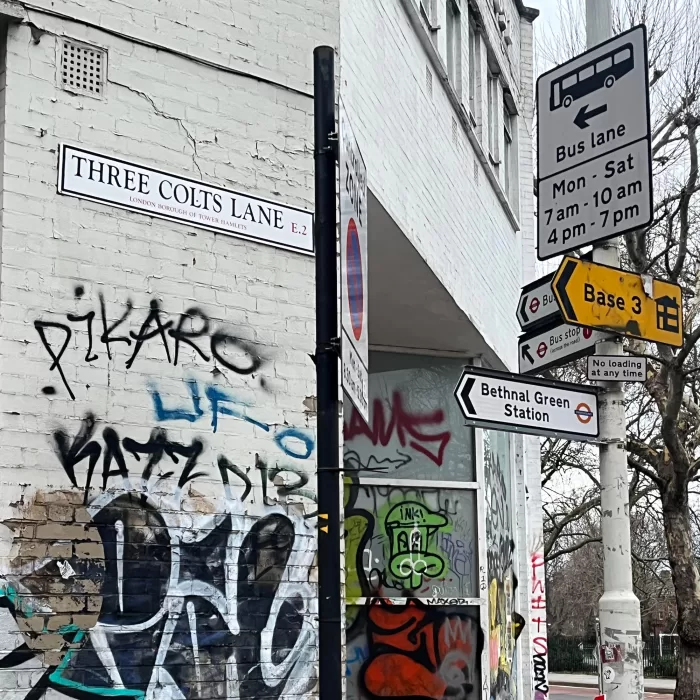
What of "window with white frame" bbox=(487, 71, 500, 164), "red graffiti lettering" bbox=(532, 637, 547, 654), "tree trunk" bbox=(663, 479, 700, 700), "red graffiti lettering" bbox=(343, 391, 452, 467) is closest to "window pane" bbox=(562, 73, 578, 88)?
"red graffiti lettering" bbox=(343, 391, 452, 467)

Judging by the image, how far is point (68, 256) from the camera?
236 inches

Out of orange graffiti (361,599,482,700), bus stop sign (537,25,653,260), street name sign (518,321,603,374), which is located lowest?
orange graffiti (361,599,482,700)

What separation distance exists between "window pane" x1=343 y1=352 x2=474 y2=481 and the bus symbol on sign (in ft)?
16.4

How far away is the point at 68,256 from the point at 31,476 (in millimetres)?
1189

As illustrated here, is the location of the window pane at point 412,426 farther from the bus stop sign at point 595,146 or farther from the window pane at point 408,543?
the bus stop sign at point 595,146

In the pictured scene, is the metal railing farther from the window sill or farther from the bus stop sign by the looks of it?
the bus stop sign

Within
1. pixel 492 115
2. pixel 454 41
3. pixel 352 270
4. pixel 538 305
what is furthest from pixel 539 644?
pixel 352 270

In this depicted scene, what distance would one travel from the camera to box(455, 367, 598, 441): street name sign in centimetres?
558

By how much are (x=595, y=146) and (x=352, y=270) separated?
2.75 metres

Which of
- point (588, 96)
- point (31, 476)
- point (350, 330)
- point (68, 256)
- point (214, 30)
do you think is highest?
point (214, 30)

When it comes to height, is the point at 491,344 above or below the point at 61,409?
above

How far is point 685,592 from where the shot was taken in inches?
778

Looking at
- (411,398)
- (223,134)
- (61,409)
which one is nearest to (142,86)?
(223,134)

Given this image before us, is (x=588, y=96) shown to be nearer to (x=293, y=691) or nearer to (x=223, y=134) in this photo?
(x=223, y=134)
